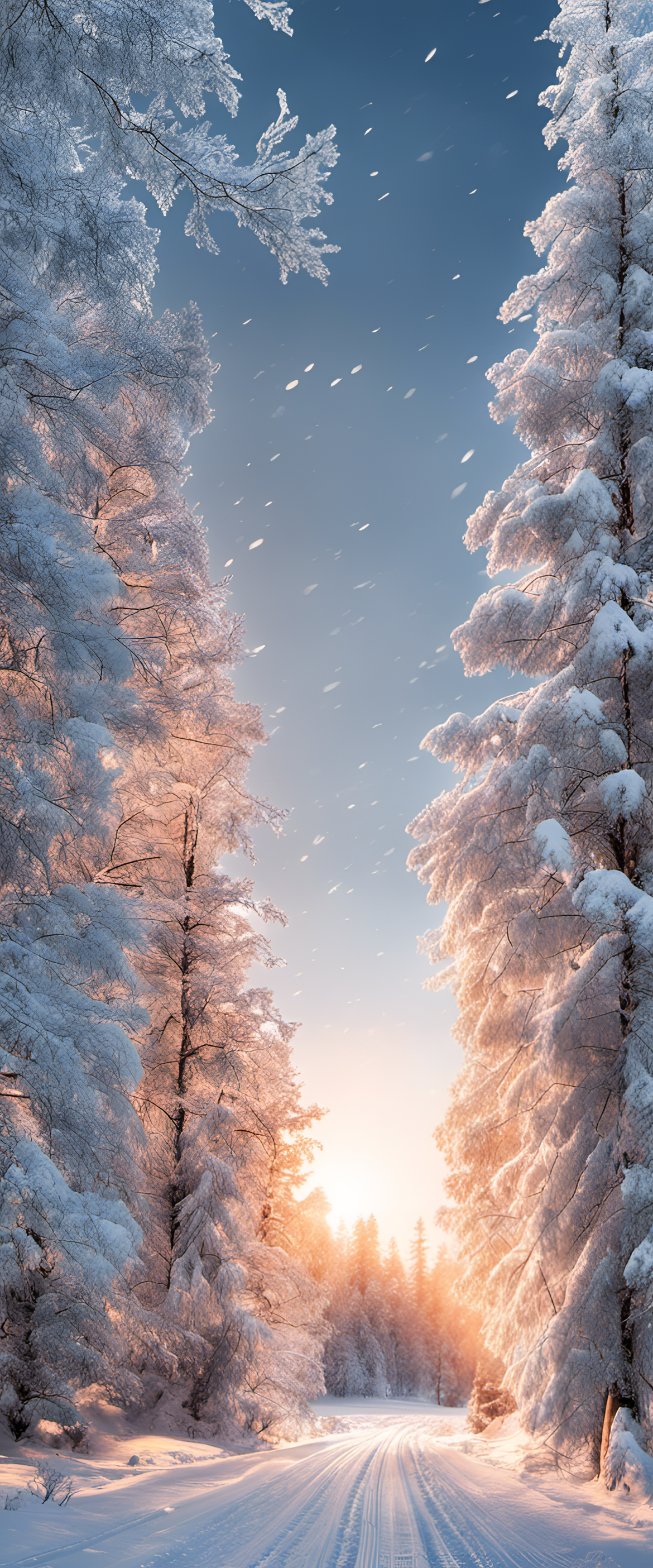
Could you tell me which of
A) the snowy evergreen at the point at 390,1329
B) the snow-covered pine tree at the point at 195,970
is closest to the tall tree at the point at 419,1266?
the snowy evergreen at the point at 390,1329

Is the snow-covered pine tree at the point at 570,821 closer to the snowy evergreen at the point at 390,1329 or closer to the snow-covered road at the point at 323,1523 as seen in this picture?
the snow-covered road at the point at 323,1523

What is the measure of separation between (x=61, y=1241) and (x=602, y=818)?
20.5 feet

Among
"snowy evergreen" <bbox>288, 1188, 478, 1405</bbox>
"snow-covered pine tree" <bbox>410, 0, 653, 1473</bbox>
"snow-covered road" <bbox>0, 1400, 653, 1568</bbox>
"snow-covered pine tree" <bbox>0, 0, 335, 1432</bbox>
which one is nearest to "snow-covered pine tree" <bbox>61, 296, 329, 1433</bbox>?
"snow-covered pine tree" <bbox>0, 0, 335, 1432</bbox>

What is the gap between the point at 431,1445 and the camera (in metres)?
12.1

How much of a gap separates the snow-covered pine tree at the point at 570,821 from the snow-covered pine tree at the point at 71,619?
12.6ft

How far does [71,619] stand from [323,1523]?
678 centimetres

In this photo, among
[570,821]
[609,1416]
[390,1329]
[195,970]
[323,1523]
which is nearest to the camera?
[323,1523]

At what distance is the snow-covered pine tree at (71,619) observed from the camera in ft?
15.8

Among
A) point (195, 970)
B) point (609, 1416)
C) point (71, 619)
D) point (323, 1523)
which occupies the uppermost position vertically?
point (71, 619)

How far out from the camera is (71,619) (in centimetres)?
561

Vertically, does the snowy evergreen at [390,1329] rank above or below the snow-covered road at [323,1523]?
below

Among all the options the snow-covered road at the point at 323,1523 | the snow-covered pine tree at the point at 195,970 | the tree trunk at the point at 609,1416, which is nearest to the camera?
the snow-covered road at the point at 323,1523

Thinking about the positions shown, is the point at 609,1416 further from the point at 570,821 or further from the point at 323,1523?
the point at 570,821

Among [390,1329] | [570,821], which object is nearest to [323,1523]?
[570,821]
